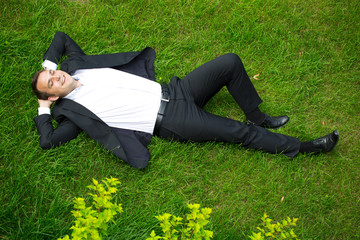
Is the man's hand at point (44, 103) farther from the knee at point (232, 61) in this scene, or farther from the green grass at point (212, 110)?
the knee at point (232, 61)

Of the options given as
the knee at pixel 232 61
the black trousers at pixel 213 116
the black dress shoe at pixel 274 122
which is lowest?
the black dress shoe at pixel 274 122

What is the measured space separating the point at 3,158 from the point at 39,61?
4.88 ft

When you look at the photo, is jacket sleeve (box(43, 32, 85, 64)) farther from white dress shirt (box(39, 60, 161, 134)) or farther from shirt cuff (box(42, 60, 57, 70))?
white dress shirt (box(39, 60, 161, 134))

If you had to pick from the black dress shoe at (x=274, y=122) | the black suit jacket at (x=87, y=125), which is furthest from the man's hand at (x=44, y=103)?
the black dress shoe at (x=274, y=122)

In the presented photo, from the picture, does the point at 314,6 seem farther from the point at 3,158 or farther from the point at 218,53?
the point at 3,158

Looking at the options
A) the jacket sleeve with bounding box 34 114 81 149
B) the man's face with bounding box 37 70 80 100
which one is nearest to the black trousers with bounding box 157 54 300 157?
the jacket sleeve with bounding box 34 114 81 149

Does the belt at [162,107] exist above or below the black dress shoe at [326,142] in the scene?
above

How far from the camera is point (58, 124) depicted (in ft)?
13.6

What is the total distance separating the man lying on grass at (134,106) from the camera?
12.8ft

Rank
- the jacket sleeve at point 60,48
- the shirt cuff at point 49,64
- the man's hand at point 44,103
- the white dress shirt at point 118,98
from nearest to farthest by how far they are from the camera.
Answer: the white dress shirt at point 118,98 < the man's hand at point 44,103 < the shirt cuff at point 49,64 < the jacket sleeve at point 60,48

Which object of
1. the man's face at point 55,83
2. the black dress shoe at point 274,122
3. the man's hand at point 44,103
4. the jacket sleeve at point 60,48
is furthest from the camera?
the black dress shoe at point 274,122

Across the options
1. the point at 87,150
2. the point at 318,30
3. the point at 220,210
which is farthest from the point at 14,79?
the point at 318,30

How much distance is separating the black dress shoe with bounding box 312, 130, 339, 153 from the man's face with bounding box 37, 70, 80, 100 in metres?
3.40

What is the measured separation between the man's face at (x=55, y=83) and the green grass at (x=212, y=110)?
0.66 metres
